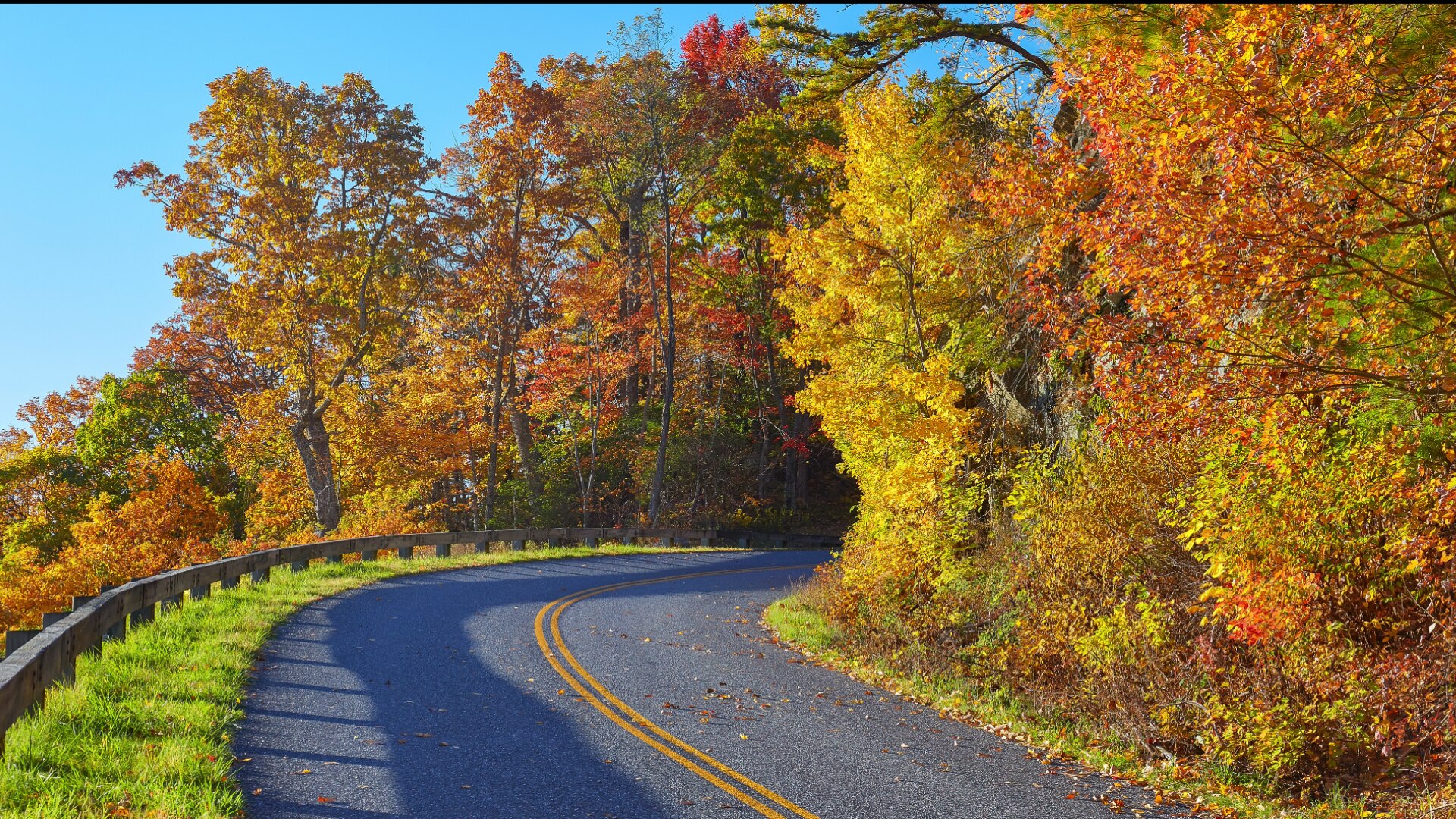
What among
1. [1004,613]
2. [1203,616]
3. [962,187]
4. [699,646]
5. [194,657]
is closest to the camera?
[1203,616]

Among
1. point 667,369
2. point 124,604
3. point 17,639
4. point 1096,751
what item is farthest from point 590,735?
point 667,369

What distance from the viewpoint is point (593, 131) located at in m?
32.8

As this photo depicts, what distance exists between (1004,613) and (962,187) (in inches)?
284

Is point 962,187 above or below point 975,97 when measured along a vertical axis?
below

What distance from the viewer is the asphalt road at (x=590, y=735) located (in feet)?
21.3

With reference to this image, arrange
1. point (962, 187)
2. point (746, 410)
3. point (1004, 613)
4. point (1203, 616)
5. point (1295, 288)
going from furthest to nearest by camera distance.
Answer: point (746, 410) < point (962, 187) < point (1004, 613) < point (1203, 616) < point (1295, 288)

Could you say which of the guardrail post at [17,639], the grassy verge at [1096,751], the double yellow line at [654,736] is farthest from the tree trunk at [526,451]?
the guardrail post at [17,639]

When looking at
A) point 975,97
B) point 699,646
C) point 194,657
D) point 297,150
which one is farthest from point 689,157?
point 194,657

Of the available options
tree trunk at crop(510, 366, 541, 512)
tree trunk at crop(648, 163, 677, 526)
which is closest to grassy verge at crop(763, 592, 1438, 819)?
tree trunk at crop(648, 163, 677, 526)

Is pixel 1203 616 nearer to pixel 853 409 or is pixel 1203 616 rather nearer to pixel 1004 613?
pixel 1004 613

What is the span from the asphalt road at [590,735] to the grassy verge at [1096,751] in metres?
0.39

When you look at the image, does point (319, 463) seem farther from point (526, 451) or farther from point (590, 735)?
point (590, 735)

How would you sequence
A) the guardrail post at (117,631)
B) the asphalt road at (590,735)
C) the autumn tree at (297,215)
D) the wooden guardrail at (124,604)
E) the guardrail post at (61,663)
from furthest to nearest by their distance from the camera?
the autumn tree at (297,215) → the guardrail post at (117,631) → the guardrail post at (61,663) → the wooden guardrail at (124,604) → the asphalt road at (590,735)

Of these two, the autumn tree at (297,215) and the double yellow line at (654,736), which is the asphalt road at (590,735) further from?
the autumn tree at (297,215)
